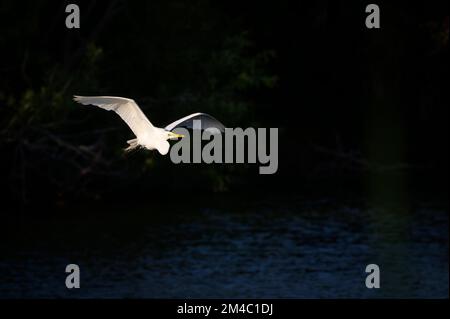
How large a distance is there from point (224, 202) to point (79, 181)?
316cm

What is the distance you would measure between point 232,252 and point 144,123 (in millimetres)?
12016

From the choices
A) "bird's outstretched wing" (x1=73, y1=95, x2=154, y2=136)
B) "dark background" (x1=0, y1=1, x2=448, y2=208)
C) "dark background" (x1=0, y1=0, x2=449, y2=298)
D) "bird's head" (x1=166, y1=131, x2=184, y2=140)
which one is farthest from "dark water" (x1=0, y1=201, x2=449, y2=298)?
"bird's head" (x1=166, y1=131, x2=184, y2=140)

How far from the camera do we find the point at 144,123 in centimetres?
1146

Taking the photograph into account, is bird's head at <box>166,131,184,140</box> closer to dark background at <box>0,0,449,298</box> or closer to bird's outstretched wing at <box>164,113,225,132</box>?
bird's outstretched wing at <box>164,113,225,132</box>

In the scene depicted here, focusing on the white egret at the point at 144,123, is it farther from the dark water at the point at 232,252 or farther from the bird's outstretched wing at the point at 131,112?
the dark water at the point at 232,252

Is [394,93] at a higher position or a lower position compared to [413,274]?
higher

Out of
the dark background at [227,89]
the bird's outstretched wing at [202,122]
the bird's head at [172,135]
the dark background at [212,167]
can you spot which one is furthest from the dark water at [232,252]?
the bird's head at [172,135]

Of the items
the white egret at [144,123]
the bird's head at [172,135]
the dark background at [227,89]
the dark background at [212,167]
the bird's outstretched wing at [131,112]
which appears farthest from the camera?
the dark background at [227,89]

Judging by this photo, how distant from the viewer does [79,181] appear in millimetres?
25438

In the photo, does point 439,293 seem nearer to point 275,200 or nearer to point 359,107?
point 275,200

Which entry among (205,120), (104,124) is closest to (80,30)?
(104,124)

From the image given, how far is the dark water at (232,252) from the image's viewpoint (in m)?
21.2

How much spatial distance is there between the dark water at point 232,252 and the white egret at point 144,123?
368 inches

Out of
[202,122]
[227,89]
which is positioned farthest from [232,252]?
[202,122]
